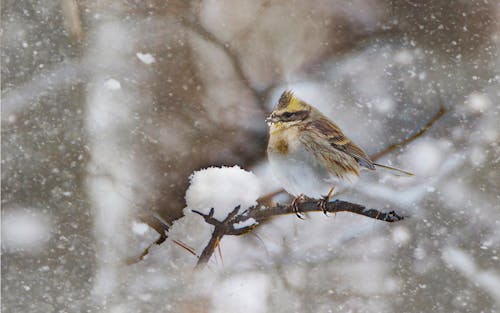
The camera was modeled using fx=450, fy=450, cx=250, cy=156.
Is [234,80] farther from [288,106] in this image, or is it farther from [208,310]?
[208,310]

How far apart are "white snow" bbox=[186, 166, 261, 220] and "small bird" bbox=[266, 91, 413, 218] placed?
0.16 feet

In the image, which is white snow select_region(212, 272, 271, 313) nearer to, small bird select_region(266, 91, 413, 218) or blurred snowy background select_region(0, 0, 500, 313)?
blurred snowy background select_region(0, 0, 500, 313)

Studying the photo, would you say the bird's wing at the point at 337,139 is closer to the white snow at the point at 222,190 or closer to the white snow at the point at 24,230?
the white snow at the point at 222,190

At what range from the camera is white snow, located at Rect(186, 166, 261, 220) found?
65 centimetres

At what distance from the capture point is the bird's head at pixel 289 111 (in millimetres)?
628

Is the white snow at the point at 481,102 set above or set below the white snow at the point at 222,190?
above

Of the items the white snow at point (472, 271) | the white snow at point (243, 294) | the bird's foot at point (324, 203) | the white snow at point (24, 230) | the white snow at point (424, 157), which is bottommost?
the white snow at point (24, 230)

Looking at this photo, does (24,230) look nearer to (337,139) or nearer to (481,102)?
(337,139)

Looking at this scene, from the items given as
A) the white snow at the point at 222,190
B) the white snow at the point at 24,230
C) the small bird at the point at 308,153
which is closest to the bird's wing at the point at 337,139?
Result: the small bird at the point at 308,153

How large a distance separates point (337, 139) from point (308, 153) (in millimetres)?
54

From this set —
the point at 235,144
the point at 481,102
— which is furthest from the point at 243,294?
the point at 481,102

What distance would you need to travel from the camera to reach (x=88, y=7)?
2.12 ft

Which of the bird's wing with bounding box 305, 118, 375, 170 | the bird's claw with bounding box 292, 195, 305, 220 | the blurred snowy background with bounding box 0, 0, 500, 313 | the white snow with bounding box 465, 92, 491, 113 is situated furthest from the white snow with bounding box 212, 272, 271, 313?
the white snow with bounding box 465, 92, 491, 113

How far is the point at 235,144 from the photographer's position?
65 centimetres
